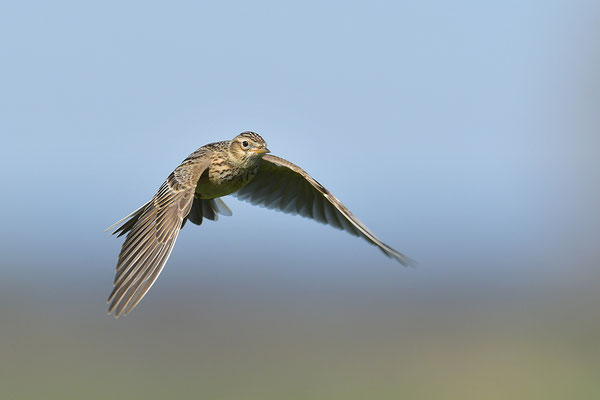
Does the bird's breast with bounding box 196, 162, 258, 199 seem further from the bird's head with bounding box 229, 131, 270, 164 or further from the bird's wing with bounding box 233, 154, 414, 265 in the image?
the bird's wing with bounding box 233, 154, 414, 265

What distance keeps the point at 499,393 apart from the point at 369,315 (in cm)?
2913

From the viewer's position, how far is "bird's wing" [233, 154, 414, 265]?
10.9m

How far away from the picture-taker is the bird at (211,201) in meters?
8.47

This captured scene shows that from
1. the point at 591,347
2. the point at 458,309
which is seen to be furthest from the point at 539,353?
the point at 458,309

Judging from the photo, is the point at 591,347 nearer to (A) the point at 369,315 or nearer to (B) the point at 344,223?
(B) the point at 344,223

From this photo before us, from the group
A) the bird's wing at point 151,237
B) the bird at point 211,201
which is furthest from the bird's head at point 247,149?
the bird's wing at point 151,237

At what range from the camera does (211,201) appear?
11094mm

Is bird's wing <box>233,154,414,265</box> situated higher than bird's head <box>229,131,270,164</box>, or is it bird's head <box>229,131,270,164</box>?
bird's wing <box>233,154,414,265</box>

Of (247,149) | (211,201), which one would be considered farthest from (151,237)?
(211,201)

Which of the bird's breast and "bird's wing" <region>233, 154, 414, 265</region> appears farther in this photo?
"bird's wing" <region>233, 154, 414, 265</region>

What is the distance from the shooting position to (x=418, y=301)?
2426 inches

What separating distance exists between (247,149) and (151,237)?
172 centimetres

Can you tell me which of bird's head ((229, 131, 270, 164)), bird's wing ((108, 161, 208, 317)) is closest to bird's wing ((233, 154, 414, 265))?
bird's head ((229, 131, 270, 164))

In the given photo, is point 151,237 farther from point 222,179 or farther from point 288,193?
point 288,193
